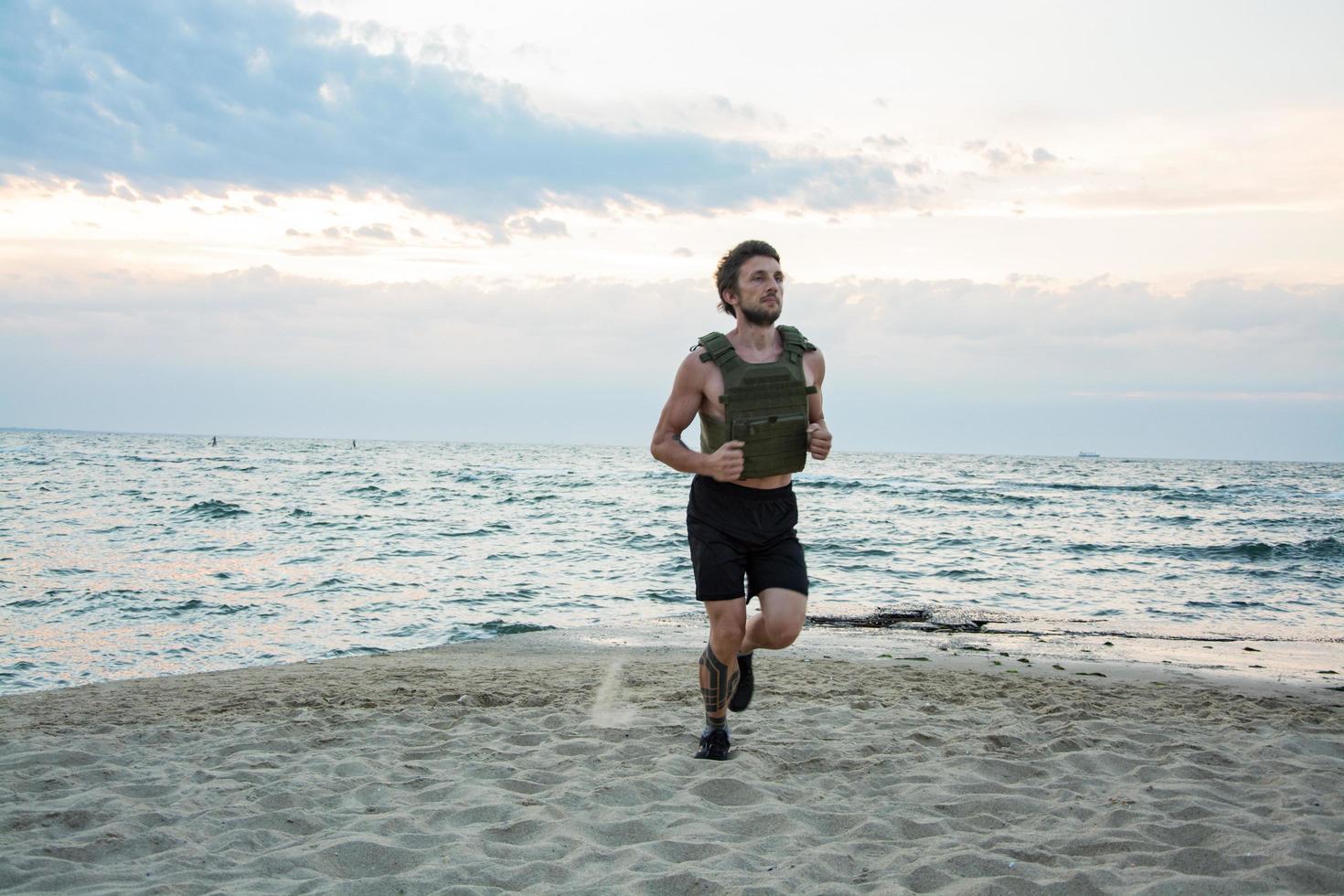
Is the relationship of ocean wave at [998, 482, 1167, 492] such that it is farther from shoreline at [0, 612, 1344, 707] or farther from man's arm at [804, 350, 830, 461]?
man's arm at [804, 350, 830, 461]

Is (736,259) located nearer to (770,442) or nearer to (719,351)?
(719,351)

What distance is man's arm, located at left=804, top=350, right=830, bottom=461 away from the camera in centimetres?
447

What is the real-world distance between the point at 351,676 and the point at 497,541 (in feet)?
38.0

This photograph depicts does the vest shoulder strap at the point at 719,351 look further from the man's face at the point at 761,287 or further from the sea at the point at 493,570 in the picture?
the sea at the point at 493,570

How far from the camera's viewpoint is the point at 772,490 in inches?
183

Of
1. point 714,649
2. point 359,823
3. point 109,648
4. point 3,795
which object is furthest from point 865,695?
point 109,648

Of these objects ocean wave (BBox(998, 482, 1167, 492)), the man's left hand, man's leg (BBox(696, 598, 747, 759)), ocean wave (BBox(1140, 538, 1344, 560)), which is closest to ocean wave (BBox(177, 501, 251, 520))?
man's leg (BBox(696, 598, 747, 759))

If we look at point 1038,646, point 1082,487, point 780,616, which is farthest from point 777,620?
point 1082,487

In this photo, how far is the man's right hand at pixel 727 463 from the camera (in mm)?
4281

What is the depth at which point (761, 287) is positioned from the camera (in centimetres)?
447

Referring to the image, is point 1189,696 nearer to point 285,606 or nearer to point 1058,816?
point 1058,816

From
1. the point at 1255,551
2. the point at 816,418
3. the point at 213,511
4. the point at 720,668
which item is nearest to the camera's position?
the point at 720,668

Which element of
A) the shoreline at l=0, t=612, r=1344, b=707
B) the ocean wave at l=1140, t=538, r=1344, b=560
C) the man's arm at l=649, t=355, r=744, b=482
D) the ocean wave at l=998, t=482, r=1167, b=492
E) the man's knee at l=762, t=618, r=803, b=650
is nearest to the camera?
the man's arm at l=649, t=355, r=744, b=482

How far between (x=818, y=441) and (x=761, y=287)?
803 millimetres
